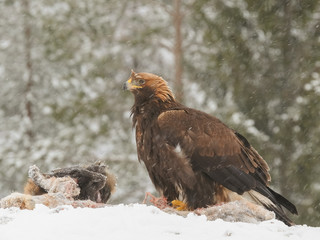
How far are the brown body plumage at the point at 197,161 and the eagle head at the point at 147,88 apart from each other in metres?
0.19

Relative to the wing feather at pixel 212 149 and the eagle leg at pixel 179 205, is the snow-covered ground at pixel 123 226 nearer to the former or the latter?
the eagle leg at pixel 179 205

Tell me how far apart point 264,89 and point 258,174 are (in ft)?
17.8

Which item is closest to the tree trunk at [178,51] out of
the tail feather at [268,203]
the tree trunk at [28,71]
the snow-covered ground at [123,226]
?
the tree trunk at [28,71]

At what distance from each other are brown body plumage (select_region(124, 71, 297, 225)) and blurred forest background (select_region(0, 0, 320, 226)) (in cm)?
474

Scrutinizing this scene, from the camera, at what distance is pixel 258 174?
18.5 ft

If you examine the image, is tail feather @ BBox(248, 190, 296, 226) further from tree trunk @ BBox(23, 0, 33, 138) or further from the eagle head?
tree trunk @ BBox(23, 0, 33, 138)

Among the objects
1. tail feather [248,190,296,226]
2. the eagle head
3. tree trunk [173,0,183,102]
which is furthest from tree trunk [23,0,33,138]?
tail feather [248,190,296,226]

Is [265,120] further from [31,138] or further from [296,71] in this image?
[31,138]

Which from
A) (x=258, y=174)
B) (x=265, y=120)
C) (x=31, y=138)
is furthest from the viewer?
(x=31, y=138)

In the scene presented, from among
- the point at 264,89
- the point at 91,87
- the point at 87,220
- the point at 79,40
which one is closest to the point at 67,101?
the point at 91,87

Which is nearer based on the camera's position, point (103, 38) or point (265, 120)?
point (265, 120)

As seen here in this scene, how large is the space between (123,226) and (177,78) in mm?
8650

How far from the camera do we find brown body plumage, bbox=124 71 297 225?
5371 mm

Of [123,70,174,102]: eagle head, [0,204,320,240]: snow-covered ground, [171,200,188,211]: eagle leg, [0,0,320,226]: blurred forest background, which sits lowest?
[0,204,320,240]: snow-covered ground
